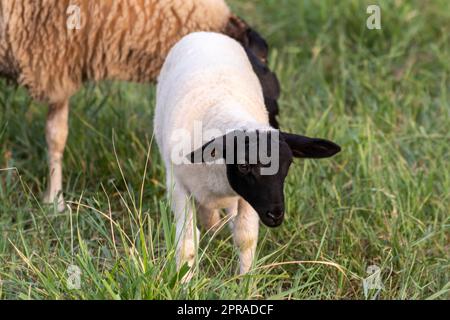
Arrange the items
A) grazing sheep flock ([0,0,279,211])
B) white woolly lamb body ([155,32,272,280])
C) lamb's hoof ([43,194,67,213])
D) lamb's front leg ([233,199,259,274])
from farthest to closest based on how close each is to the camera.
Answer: grazing sheep flock ([0,0,279,211])
lamb's hoof ([43,194,67,213])
lamb's front leg ([233,199,259,274])
white woolly lamb body ([155,32,272,280])

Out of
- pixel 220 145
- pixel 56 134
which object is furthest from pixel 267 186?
pixel 56 134

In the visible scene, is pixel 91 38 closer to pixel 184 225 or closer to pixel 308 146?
pixel 184 225

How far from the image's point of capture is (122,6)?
5152 mm

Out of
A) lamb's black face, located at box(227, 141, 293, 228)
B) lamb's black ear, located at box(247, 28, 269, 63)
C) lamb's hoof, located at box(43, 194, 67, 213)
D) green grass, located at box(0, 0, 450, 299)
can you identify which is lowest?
lamb's hoof, located at box(43, 194, 67, 213)

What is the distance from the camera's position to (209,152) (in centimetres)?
377

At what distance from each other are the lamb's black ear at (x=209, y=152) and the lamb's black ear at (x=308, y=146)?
218 mm

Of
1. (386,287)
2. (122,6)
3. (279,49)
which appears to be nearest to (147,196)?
(122,6)

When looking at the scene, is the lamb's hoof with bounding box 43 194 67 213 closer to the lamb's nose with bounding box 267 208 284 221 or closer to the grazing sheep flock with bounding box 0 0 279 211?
the grazing sheep flock with bounding box 0 0 279 211

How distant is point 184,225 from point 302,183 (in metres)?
1.02

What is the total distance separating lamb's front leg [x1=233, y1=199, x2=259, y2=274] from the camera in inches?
164

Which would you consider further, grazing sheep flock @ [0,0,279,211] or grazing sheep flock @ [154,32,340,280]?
grazing sheep flock @ [0,0,279,211]

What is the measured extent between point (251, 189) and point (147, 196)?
1480 mm

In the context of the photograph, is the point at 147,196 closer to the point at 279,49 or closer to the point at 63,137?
the point at 63,137

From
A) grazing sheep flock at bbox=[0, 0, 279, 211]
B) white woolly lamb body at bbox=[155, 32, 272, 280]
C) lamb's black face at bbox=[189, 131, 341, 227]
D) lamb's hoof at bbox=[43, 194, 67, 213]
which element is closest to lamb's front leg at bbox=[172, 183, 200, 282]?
white woolly lamb body at bbox=[155, 32, 272, 280]
